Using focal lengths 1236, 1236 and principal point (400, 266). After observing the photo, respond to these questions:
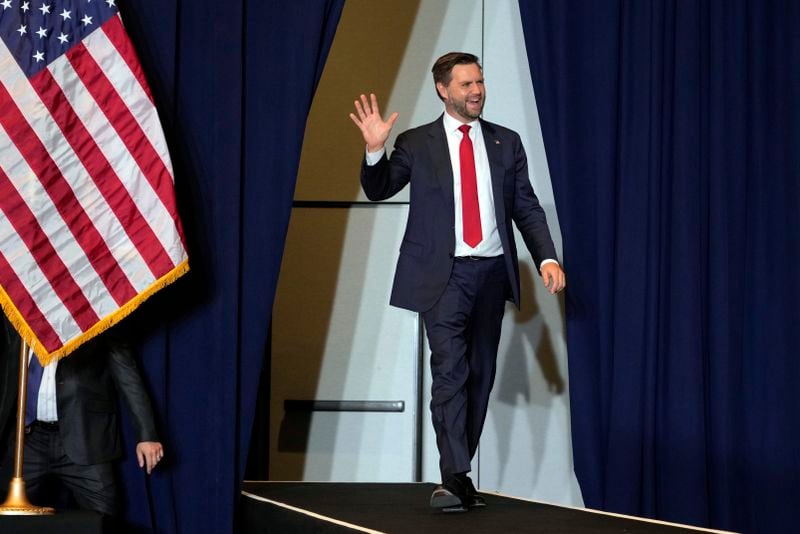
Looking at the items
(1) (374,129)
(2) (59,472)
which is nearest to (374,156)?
(1) (374,129)

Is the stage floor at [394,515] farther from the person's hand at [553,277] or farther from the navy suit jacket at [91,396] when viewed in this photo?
the person's hand at [553,277]

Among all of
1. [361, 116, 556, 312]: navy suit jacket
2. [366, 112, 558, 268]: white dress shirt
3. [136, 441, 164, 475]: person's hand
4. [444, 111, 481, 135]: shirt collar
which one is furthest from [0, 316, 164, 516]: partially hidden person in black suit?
[444, 111, 481, 135]: shirt collar

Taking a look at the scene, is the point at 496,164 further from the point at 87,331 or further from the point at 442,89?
the point at 87,331

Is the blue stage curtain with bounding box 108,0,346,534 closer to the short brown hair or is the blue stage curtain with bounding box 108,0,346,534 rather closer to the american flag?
the american flag

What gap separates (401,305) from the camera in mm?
4207

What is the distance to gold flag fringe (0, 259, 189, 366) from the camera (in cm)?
398

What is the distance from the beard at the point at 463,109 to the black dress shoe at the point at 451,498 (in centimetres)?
124

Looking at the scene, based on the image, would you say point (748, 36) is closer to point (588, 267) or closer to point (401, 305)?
point (588, 267)

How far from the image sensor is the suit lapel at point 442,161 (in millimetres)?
4254

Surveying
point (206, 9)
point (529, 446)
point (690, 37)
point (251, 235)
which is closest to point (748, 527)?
point (529, 446)

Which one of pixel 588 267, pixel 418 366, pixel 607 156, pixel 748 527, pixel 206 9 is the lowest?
pixel 748 527

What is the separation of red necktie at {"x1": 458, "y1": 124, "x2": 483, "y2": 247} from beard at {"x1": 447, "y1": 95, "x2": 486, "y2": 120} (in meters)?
0.08

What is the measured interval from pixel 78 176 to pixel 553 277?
1644mm

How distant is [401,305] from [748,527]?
176 centimetres
